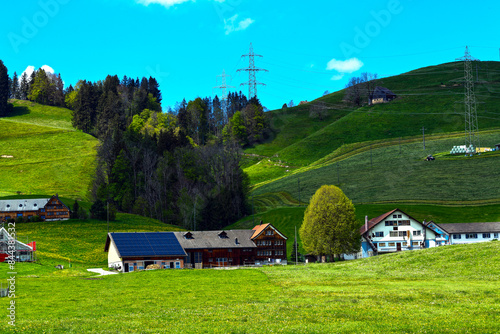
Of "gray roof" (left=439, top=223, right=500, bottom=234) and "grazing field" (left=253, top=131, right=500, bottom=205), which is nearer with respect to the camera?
"gray roof" (left=439, top=223, right=500, bottom=234)

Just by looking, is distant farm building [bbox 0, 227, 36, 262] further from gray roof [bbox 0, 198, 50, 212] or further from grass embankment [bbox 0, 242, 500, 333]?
gray roof [bbox 0, 198, 50, 212]

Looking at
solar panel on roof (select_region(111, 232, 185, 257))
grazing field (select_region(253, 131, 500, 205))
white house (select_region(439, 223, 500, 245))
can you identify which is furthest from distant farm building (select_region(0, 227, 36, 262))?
white house (select_region(439, 223, 500, 245))

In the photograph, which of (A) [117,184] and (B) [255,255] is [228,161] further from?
(B) [255,255]

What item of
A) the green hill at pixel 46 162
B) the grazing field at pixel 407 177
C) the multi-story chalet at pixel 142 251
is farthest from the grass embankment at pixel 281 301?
the green hill at pixel 46 162

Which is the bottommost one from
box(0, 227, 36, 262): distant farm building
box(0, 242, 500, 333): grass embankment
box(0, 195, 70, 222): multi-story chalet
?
box(0, 242, 500, 333): grass embankment

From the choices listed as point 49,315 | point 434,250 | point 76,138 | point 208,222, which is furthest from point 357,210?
point 76,138

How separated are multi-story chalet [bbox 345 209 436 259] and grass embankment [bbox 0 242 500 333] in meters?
34.3

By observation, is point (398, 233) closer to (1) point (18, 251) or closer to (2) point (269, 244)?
(2) point (269, 244)

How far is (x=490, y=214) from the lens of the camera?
103 metres

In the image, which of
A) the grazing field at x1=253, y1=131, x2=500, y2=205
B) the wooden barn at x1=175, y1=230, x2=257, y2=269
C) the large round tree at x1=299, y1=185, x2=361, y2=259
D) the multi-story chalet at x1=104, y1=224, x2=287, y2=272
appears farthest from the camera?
the grazing field at x1=253, y1=131, x2=500, y2=205

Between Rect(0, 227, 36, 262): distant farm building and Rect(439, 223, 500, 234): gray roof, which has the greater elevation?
Rect(439, 223, 500, 234): gray roof

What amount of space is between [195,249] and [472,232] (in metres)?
52.1

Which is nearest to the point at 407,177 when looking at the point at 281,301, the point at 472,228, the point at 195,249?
the point at 472,228

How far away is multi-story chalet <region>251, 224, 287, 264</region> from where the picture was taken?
3738 inches
